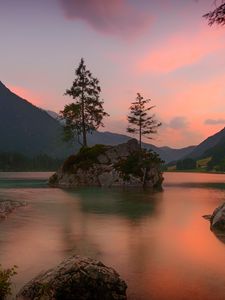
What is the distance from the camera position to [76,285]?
11.0 metres

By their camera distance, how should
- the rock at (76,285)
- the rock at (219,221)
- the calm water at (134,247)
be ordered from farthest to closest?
1. the rock at (219,221)
2. the calm water at (134,247)
3. the rock at (76,285)

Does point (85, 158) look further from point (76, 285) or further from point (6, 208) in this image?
point (76, 285)

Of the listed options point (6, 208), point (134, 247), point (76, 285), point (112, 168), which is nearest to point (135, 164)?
point (112, 168)

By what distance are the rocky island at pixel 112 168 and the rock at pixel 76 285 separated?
5997 centimetres

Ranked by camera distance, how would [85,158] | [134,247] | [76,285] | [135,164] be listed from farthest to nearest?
[85,158]
[135,164]
[134,247]
[76,285]

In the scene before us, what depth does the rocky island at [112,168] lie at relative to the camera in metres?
71.9

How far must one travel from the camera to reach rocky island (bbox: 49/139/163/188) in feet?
236

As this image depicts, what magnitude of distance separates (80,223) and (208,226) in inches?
335

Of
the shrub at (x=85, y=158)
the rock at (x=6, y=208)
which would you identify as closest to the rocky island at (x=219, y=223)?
the rock at (x=6, y=208)

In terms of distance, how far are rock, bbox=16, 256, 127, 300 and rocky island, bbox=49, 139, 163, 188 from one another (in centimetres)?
5997

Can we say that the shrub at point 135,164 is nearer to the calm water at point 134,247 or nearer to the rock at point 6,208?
the rock at point 6,208

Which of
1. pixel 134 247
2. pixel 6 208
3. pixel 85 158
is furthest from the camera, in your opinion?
pixel 85 158

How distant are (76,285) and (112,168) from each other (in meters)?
62.5

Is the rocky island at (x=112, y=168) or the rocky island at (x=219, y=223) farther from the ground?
the rocky island at (x=112, y=168)
